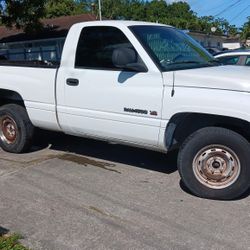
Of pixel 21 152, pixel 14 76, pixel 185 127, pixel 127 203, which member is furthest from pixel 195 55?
pixel 21 152

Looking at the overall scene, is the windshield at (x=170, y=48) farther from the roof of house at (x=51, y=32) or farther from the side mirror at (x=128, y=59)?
the roof of house at (x=51, y=32)

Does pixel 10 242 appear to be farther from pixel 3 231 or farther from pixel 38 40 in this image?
pixel 38 40

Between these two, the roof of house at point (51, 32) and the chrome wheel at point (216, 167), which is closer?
the chrome wheel at point (216, 167)

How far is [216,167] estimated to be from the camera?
5.22 metres

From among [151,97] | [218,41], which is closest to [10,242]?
[151,97]

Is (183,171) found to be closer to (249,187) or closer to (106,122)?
(249,187)

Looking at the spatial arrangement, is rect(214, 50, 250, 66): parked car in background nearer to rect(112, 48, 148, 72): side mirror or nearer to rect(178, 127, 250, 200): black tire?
rect(112, 48, 148, 72): side mirror

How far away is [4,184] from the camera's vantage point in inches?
233

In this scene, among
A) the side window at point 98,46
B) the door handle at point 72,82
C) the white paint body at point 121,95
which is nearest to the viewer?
the white paint body at point 121,95

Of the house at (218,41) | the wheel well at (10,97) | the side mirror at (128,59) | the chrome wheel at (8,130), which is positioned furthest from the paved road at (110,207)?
the house at (218,41)

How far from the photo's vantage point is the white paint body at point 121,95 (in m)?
5.05

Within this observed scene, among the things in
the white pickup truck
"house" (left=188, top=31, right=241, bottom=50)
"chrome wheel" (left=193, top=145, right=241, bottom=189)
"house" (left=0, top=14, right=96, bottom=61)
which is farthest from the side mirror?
"house" (left=188, top=31, right=241, bottom=50)

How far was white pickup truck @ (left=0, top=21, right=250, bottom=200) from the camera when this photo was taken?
16.7 feet

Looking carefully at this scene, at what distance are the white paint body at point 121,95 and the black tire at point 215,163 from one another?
286 millimetres
